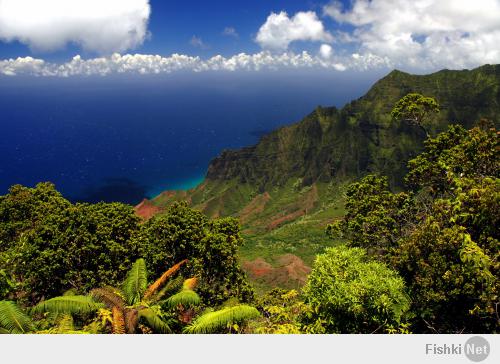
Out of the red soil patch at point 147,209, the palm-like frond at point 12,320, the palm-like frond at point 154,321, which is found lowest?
the red soil patch at point 147,209

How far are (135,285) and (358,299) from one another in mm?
10404

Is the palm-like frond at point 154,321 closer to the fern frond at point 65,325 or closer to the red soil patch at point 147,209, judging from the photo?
the fern frond at point 65,325

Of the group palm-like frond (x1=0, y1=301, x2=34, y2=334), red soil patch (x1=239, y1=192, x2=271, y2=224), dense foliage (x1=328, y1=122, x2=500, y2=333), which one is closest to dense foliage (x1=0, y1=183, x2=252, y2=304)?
palm-like frond (x1=0, y1=301, x2=34, y2=334)

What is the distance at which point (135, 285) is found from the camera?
17578mm

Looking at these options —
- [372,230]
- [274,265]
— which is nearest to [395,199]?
[372,230]

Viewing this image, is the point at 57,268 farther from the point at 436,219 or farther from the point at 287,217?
the point at 287,217

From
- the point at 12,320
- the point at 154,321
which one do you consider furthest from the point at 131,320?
the point at 12,320

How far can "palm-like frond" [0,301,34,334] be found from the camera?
1336 cm

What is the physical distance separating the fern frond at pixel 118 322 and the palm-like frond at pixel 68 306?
1.56 meters

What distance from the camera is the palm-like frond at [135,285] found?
16986mm

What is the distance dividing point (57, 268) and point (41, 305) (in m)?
9.24

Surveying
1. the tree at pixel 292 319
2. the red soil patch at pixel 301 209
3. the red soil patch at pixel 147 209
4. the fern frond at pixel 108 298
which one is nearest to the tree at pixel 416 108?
the tree at pixel 292 319

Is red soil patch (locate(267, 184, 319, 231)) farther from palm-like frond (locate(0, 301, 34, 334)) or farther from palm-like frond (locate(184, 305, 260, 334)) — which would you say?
palm-like frond (locate(0, 301, 34, 334))
